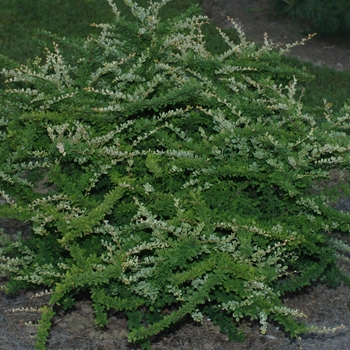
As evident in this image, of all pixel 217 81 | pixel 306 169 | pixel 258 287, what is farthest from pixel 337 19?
pixel 258 287

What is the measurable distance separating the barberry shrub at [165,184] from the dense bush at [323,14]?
214 inches

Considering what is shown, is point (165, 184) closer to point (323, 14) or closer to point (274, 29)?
point (323, 14)

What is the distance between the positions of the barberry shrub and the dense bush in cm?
543

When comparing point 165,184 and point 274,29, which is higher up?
point 165,184

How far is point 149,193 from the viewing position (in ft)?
10.9

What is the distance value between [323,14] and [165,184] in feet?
20.4

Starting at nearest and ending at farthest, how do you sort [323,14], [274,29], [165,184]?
1. [165,184]
2. [323,14]
3. [274,29]

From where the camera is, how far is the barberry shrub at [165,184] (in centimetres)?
310

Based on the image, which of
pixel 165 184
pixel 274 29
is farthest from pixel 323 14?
pixel 165 184

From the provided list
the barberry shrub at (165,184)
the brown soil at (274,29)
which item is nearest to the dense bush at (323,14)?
the brown soil at (274,29)

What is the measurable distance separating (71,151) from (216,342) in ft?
4.33

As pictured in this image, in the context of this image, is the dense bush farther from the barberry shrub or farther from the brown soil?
the barberry shrub

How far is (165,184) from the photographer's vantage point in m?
3.49

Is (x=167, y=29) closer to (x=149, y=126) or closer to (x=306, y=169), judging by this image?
(x=149, y=126)
